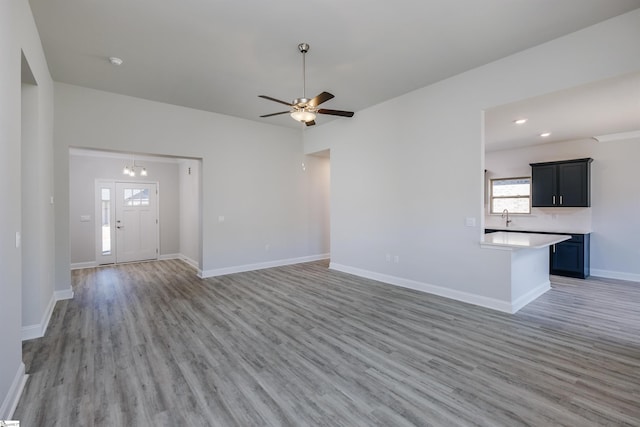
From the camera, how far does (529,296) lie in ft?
13.6

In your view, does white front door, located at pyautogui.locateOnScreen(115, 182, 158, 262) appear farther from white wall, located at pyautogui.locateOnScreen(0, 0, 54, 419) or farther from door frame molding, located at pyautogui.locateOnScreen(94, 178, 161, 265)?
white wall, located at pyautogui.locateOnScreen(0, 0, 54, 419)

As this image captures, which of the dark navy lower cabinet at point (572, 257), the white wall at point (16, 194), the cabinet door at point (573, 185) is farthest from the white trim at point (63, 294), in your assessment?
the cabinet door at point (573, 185)

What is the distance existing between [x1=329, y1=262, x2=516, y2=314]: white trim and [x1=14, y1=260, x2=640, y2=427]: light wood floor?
0.15 m

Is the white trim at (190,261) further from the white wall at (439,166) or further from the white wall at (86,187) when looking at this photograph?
the white wall at (439,166)

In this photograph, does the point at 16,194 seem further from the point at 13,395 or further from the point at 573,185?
the point at 573,185

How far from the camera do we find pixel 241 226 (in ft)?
20.5

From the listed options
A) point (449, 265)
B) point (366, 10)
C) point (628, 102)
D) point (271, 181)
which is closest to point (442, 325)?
point (449, 265)

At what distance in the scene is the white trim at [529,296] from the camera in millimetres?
3770

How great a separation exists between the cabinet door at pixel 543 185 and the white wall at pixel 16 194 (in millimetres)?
8280

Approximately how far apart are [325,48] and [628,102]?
435 cm

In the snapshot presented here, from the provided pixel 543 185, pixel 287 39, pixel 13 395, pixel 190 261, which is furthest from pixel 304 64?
pixel 543 185

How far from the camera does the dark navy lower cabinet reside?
561cm

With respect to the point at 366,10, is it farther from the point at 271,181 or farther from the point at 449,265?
the point at 271,181

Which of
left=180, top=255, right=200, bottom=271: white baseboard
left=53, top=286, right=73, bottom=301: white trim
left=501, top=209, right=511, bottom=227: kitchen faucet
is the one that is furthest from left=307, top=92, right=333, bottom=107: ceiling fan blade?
left=501, top=209, right=511, bottom=227: kitchen faucet
